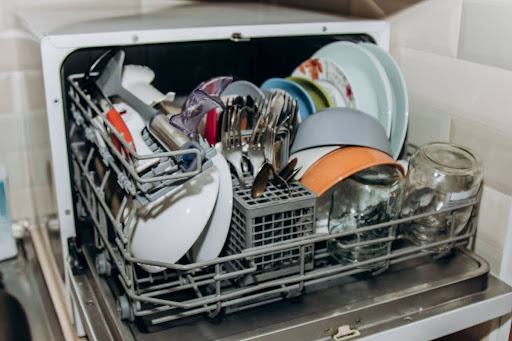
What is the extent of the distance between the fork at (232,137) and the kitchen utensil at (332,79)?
263 mm

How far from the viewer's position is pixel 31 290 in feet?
3.47

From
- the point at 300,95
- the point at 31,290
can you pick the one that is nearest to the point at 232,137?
the point at 300,95

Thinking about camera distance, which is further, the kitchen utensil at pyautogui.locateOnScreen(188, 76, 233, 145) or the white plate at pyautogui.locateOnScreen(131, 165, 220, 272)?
the kitchen utensil at pyautogui.locateOnScreen(188, 76, 233, 145)

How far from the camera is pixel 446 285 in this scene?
775 millimetres

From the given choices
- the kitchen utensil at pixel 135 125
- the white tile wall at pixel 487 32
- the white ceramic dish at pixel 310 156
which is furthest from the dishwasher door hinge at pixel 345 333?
the white tile wall at pixel 487 32

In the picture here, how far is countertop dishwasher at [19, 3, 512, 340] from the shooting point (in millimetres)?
669

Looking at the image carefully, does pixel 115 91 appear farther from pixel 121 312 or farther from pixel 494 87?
pixel 494 87

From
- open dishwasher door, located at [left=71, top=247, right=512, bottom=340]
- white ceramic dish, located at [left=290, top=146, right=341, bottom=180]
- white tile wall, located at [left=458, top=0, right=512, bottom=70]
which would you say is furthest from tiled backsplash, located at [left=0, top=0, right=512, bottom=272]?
white ceramic dish, located at [left=290, top=146, right=341, bottom=180]

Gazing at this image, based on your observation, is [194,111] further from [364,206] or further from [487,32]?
[487,32]

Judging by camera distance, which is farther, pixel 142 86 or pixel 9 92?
pixel 9 92

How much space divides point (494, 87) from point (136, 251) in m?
0.57

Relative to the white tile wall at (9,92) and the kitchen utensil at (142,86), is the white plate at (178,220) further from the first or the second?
the white tile wall at (9,92)

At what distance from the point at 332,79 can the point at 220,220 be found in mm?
399

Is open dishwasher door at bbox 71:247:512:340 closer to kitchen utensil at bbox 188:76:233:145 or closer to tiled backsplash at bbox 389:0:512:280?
tiled backsplash at bbox 389:0:512:280
